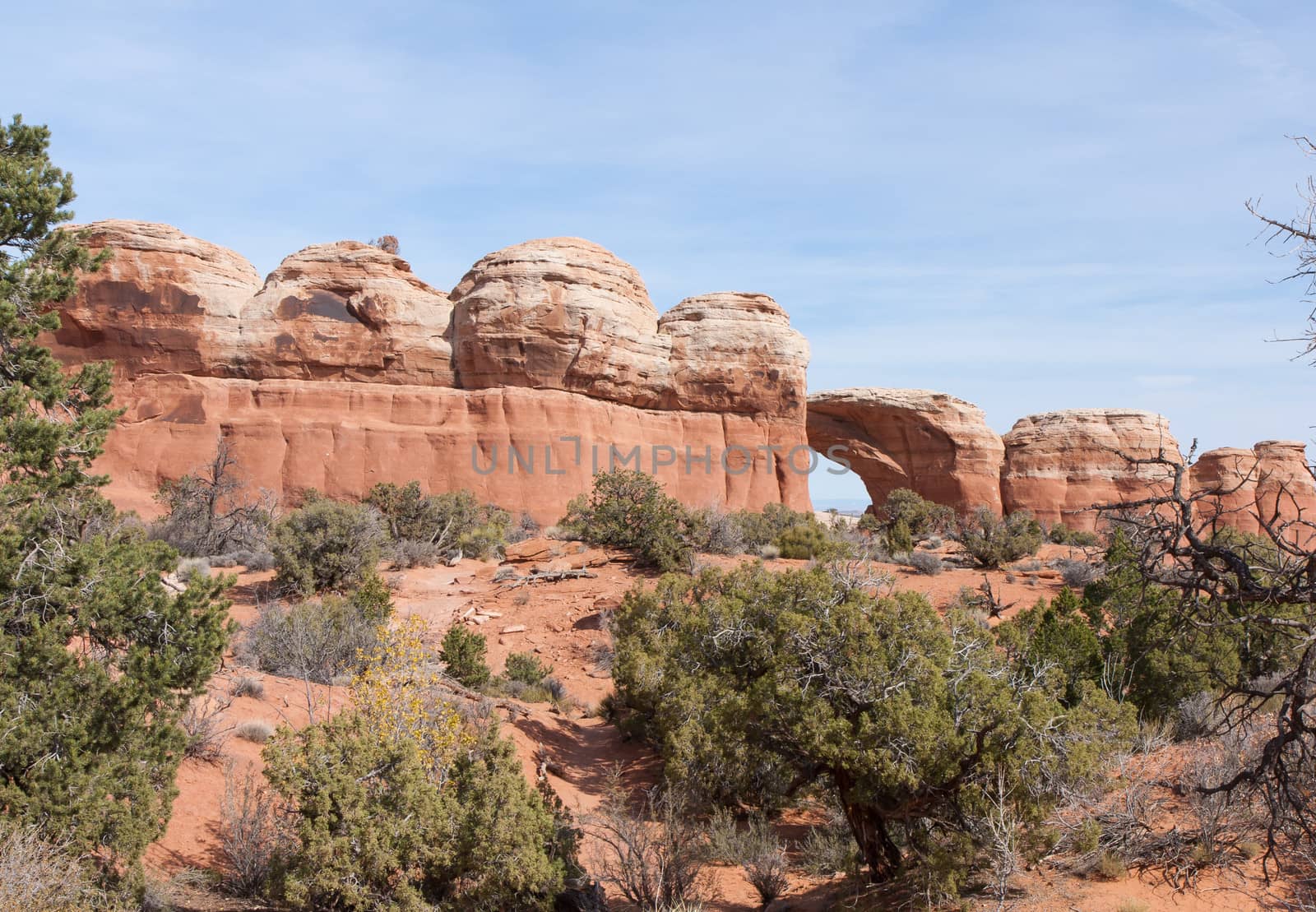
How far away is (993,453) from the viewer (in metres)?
38.8

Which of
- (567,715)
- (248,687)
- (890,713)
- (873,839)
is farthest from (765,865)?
(248,687)

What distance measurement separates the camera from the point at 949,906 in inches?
257

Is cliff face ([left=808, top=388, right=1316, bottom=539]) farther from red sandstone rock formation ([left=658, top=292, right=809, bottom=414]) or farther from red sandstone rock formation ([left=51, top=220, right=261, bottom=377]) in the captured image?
red sandstone rock formation ([left=51, top=220, right=261, bottom=377])

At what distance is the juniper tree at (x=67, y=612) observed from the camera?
19.8ft

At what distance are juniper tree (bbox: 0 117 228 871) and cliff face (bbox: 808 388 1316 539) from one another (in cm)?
3344

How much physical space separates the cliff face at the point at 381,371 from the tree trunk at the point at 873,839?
22810 millimetres

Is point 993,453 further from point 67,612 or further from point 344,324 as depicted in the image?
point 67,612

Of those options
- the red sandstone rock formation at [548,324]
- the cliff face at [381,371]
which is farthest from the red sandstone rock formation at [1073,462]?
the red sandstone rock formation at [548,324]

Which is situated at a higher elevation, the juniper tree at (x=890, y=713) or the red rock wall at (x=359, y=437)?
the red rock wall at (x=359, y=437)

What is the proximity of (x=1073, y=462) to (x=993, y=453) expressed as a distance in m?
3.70

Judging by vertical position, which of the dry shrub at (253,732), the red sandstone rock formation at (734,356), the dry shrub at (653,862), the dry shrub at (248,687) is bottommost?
the dry shrub at (653,862)

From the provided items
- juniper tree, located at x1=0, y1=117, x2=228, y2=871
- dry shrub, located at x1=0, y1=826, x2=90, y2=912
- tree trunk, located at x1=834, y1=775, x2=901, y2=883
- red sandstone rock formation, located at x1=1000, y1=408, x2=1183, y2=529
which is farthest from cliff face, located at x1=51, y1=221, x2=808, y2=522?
dry shrub, located at x1=0, y1=826, x2=90, y2=912

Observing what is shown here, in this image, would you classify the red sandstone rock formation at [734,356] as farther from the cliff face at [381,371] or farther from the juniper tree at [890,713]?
the juniper tree at [890,713]

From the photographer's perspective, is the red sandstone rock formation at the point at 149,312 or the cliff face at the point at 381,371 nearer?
the cliff face at the point at 381,371
